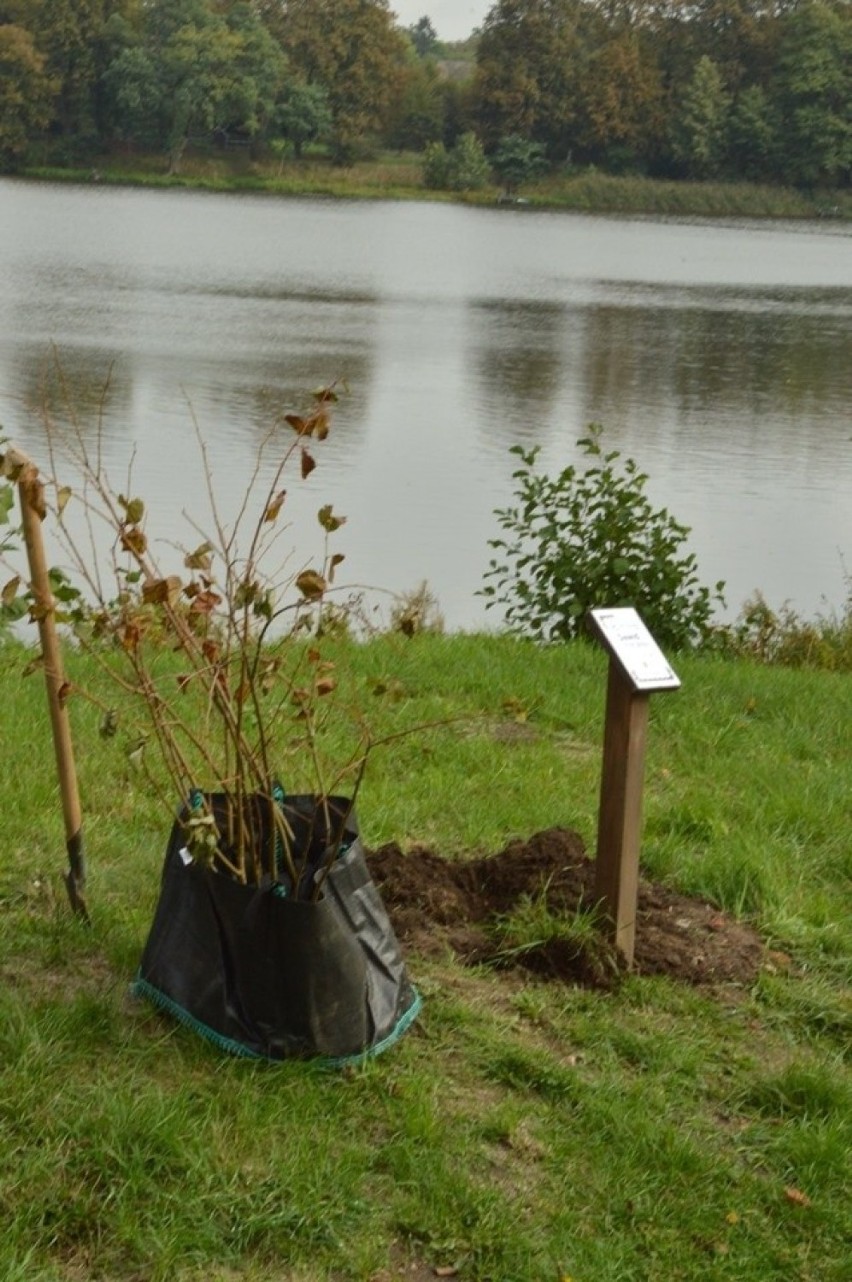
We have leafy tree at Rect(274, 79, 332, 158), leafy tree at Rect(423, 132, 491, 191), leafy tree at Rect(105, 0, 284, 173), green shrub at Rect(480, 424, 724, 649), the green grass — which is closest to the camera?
the green grass

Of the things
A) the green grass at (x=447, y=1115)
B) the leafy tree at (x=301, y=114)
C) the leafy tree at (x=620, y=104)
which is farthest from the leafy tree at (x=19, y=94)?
the green grass at (x=447, y=1115)

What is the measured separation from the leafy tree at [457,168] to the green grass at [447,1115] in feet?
257

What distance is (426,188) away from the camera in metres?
81.4

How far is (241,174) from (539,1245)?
7747cm

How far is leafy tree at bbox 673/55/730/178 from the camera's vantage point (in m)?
87.2

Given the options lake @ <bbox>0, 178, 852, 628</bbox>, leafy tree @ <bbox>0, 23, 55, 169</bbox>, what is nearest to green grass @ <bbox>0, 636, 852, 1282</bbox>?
lake @ <bbox>0, 178, 852, 628</bbox>

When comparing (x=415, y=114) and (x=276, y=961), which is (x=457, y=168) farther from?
(x=276, y=961)

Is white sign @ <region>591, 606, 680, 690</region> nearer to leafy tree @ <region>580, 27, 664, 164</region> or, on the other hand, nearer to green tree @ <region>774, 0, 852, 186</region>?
green tree @ <region>774, 0, 852, 186</region>

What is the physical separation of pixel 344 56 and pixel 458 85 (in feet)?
26.0

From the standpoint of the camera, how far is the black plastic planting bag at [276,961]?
3221mm

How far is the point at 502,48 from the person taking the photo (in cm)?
9456

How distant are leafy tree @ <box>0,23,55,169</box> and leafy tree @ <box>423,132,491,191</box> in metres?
17.0

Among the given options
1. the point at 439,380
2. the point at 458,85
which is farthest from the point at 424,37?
the point at 439,380

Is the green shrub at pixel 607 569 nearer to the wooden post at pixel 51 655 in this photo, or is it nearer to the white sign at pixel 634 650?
the white sign at pixel 634 650
